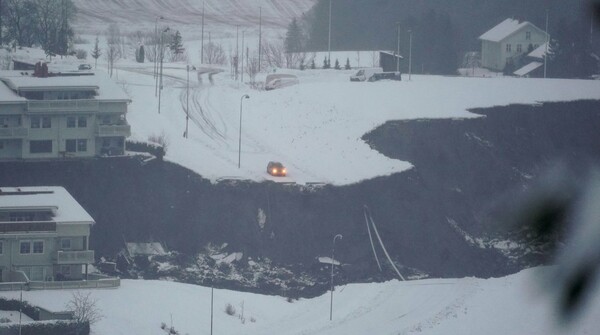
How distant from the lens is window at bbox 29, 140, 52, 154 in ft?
123

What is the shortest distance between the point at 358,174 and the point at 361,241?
3.39m

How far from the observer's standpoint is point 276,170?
38.6 m

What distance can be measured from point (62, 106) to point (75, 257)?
7541mm

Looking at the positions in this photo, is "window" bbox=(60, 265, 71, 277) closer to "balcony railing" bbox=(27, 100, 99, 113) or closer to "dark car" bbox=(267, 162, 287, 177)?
"balcony railing" bbox=(27, 100, 99, 113)

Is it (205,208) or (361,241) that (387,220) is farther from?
(205,208)

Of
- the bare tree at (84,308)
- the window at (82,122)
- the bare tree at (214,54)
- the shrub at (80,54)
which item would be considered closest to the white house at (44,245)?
the bare tree at (84,308)

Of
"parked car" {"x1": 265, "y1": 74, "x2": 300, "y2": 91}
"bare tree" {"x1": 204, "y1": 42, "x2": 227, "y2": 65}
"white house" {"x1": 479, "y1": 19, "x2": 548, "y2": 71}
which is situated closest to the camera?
"parked car" {"x1": 265, "y1": 74, "x2": 300, "y2": 91}

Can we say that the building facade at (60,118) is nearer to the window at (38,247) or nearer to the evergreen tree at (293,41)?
the window at (38,247)

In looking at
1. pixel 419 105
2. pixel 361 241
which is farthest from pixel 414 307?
pixel 419 105

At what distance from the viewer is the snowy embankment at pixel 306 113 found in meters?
39.8

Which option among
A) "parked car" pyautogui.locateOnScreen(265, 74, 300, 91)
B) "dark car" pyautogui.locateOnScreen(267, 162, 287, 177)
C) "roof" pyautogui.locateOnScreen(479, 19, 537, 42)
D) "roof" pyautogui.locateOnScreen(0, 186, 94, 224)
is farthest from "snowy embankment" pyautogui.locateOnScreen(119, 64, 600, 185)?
"roof" pyautogui.locateOnScreen(479, 19, 537, 42)

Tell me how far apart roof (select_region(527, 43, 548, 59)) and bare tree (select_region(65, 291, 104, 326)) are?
112 ft

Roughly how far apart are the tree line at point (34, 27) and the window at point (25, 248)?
20336 millimetres

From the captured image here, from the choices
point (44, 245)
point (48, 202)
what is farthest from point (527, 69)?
point (44, 245)
